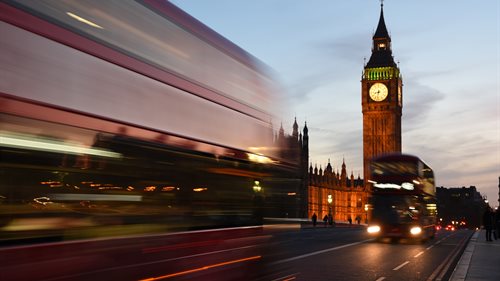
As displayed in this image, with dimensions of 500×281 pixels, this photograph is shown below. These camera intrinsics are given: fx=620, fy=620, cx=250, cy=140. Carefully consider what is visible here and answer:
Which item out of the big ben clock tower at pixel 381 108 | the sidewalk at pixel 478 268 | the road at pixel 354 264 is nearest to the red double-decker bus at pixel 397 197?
the road at pixel 354 264

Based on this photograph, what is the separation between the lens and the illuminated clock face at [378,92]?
118 metres

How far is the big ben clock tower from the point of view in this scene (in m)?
116

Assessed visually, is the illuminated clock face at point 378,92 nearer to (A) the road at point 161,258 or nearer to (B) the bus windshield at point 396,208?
(B) the bus windshield at point 396,208

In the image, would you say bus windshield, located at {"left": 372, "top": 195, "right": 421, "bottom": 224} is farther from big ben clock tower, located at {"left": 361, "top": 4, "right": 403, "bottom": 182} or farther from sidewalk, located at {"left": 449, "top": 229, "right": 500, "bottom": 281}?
big ben clock tower, located at {"left": 361, "top": 4, "right": 403, "bottom": 182}

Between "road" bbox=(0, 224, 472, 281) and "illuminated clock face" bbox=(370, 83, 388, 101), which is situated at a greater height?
"illuminated clock face" bbox=(370, 83, 388, 101)

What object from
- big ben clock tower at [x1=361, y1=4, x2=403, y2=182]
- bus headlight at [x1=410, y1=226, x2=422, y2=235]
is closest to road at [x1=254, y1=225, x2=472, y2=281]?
bus headlight at [x1=410, y1=226, x2=422, y2=235]

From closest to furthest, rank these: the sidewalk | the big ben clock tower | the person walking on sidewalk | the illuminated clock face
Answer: the sidewalk, the person walking on sidewalk, the big ben clock tower, the illuminated clock face

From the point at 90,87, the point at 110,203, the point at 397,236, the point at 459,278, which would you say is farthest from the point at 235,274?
the point at 397,236

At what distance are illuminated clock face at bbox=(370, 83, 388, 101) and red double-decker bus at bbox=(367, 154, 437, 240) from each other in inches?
3683

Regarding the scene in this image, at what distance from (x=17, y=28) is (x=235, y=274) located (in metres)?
4.13

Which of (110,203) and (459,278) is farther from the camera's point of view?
(459,278)

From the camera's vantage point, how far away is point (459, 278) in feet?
39.8

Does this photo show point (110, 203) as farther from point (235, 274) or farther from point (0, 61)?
point (235, 274)

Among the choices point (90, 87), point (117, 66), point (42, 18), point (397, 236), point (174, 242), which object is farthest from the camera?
point (397, 236)
